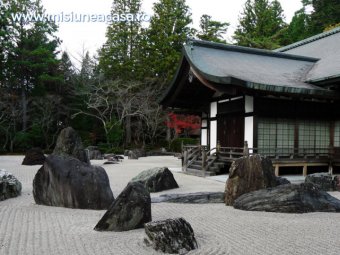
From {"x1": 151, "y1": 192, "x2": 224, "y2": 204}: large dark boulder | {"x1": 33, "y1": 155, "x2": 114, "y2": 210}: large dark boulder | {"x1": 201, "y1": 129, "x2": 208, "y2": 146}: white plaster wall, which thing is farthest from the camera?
{"x1": 201, "y1": 129, "x2": 208, "y2": 146}: white plaster wall

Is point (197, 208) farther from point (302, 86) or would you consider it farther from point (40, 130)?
point (40, 130)

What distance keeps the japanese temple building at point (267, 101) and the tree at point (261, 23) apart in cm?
2209

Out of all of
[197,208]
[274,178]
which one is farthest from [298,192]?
[197,208]

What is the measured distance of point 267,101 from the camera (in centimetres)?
1249

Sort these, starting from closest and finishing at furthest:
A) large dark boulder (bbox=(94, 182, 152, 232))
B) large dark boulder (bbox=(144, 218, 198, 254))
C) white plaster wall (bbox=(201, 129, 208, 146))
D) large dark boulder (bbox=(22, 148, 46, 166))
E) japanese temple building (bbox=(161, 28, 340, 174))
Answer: large dark boulder (bbox=(144, 218, 198, 254))
large dark boulder (bbox=(94, 182, 152, 232))
japanese temple building (bbox=(161, 28, 340, 174))
white plaster wall (bbox=(201, 129, 208, 146))
large dark boulder (bbox=(22, 148, 46, 166))

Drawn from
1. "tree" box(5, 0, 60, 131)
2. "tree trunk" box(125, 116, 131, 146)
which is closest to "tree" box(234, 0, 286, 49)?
"tree trunk" box(125, 116, 131, 146)

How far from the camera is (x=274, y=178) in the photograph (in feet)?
25.5

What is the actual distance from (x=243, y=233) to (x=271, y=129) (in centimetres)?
834

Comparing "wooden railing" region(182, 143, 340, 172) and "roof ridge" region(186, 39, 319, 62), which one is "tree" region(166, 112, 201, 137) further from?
"wooden railing" region(182, 143, 340, 172)

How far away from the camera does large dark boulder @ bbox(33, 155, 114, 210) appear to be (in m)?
6.82

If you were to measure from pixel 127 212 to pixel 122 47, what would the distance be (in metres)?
30.5

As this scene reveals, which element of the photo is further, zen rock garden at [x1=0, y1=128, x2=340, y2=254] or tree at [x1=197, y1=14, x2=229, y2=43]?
tree at [x1=197, y1=14, x2=229, y2=43]

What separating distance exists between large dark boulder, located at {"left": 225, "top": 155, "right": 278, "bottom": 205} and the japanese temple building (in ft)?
13.5

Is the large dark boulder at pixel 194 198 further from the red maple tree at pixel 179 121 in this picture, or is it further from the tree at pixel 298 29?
the tree at pixel 298 29
